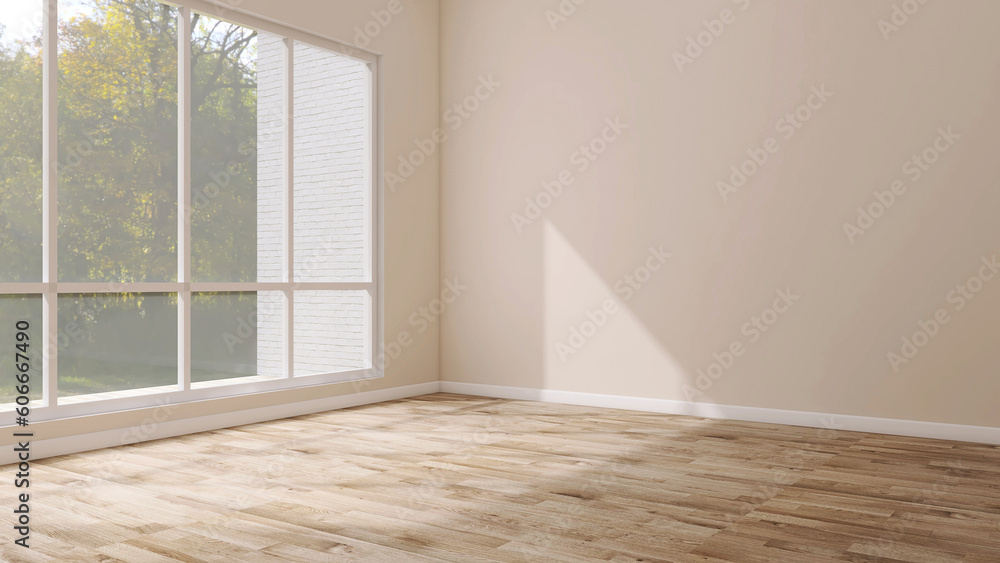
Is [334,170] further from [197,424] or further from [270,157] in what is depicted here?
[197,424]

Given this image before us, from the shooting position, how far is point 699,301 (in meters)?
5.45

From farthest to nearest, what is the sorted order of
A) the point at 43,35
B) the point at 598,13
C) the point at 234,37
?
the point at 598,13 < the point at 234,37 < the point at 43,35

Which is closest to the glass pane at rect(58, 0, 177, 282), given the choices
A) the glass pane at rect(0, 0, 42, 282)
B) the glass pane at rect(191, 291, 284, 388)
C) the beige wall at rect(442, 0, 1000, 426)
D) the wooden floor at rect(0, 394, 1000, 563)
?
the glass pane at rect(0, 0, 42, 282)

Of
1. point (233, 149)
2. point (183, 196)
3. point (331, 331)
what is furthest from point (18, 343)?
point (331, 331)

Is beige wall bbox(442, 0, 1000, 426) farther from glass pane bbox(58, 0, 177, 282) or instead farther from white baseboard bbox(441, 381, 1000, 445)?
glass pane bbox(58, 0, 177, 282)

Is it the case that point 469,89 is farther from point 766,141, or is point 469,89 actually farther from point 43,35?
point 43,35

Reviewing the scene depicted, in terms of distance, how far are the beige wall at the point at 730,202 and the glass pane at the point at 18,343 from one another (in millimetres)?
3219

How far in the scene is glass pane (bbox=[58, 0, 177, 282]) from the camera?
429 centimetres

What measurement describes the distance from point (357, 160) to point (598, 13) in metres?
2.14

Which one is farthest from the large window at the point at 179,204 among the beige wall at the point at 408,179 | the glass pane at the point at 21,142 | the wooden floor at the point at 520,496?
the wooden floor at the point at 520,496

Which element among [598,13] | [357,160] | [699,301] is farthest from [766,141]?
[357,160]

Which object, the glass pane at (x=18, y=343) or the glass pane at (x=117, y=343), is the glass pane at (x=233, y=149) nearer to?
the glass pane at (x=117, y=343)

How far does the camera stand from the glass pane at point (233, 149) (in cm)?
493

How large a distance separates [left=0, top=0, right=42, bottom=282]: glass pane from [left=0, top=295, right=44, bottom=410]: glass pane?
13 centimetres
